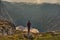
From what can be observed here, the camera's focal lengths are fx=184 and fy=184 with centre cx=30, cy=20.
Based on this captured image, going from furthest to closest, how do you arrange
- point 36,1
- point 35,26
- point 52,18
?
1. point 36,1
2. point 52,18
3. point 35,26

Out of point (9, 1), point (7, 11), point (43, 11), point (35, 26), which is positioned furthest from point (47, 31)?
point (9, 1)

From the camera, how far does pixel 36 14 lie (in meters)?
2.63

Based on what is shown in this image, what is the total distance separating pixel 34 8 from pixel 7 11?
1.35 ft

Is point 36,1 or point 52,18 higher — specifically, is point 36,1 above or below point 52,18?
above

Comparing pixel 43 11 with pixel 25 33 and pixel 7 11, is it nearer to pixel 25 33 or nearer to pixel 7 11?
pixel 7 11

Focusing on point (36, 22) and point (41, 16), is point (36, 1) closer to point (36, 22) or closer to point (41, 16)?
point (41, 16)

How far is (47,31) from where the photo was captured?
2.15m

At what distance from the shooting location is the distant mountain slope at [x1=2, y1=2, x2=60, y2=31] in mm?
2362

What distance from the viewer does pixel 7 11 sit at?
2742 millimetres

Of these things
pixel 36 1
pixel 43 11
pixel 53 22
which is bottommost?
pixel 53 22

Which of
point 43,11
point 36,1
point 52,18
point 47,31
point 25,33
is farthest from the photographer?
point 36,1

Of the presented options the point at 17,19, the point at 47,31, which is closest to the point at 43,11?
the point at 17,19

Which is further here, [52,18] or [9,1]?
[9,1]

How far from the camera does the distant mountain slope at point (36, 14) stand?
7.75 ft
